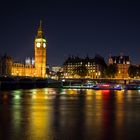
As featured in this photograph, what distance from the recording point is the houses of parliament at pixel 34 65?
500 feet

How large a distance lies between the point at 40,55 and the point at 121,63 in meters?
35.9

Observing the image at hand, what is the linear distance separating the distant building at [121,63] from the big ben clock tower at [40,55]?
101ft

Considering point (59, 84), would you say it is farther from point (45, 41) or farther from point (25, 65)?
point (45, 41)

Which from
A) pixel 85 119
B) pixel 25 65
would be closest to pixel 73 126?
pixel 85 119

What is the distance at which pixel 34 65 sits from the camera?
580 ft

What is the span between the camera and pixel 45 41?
18500 centimetres

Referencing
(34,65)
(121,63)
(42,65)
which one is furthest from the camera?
(121,63)

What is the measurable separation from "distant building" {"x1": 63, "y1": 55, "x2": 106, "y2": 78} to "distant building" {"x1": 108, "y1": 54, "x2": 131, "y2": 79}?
5.94 metres

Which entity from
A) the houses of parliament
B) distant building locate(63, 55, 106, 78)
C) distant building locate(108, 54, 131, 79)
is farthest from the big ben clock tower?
distant building locate(108, 54, 131, 79)

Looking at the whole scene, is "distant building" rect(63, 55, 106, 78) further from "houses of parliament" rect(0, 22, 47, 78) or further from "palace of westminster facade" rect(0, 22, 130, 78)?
"houses of parliament" rect(0, 22, 47, 78)

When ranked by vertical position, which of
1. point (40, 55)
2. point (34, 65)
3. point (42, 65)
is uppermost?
point (40, 55)

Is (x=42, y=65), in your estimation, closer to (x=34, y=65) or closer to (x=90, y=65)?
(x=34, y=65)

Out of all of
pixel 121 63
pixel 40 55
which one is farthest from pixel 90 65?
pixel 40 55

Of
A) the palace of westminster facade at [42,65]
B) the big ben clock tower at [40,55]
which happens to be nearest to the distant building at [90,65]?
the palace of westminster facade at [42,65]
